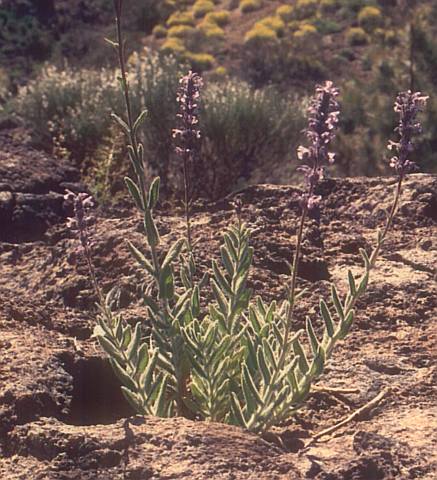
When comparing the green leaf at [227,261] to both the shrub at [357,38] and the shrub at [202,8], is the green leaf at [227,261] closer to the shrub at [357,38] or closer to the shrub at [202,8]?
the shrub at [357,38]

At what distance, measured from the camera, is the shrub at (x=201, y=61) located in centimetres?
2542

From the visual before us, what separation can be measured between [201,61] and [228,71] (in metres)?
1.41

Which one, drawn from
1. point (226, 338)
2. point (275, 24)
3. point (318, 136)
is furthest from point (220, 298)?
point (275, 24)

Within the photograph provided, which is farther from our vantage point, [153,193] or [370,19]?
[370,19]

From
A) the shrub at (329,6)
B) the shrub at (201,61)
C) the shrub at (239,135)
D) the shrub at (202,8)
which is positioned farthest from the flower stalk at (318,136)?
the shrub at (202,8)

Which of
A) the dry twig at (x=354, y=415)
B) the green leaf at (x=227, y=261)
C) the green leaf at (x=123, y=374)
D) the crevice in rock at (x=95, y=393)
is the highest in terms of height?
the green leaf at (x=227, y=261)

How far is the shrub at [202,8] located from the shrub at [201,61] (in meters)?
6.23

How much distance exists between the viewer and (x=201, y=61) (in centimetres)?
2573

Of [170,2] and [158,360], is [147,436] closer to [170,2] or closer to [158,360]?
[158,360]

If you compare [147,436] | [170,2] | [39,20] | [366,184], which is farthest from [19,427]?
[170,2]

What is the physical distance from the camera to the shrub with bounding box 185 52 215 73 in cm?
2542

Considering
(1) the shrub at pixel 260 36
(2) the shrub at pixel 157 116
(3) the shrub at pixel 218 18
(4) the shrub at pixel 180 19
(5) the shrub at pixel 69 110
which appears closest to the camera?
(5) the shrub at pixel 69 110

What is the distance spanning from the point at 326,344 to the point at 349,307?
0.46 feet

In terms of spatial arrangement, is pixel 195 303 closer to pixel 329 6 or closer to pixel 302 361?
pixel 302 361
